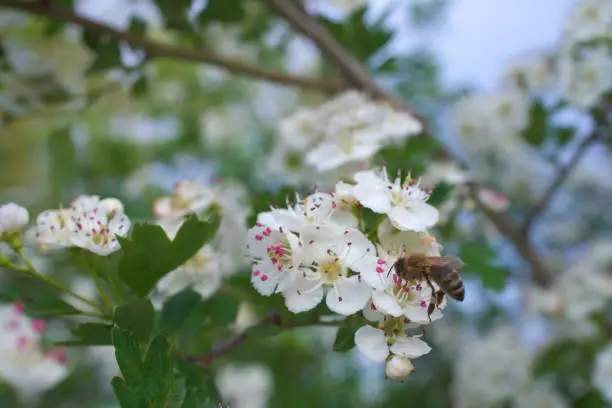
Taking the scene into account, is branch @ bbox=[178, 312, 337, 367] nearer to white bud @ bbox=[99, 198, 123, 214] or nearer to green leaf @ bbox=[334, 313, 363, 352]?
green leaf @ bbox=[334, 313, 363, 352]

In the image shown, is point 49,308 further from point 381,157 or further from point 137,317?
point 381,157

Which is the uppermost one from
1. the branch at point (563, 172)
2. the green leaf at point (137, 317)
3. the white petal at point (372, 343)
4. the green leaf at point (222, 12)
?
the green leaf at point (222, 12)

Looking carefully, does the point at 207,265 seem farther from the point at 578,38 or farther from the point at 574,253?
A: the point at 574,253

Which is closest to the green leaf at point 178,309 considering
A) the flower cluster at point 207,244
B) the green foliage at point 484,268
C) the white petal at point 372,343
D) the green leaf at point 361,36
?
the flower cluster at point 207,244

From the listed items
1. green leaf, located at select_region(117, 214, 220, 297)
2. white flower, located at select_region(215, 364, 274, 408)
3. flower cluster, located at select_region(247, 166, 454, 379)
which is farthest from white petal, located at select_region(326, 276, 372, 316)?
white flower, located at select_region(215, 364, 274, 408)

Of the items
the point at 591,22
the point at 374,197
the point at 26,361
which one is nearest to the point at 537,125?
the point at 591,22

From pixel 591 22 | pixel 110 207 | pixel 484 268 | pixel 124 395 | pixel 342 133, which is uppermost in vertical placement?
pixel 591 22

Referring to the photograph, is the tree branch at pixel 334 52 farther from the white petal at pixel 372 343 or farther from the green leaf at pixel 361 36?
the white petal at pixel 372 343
